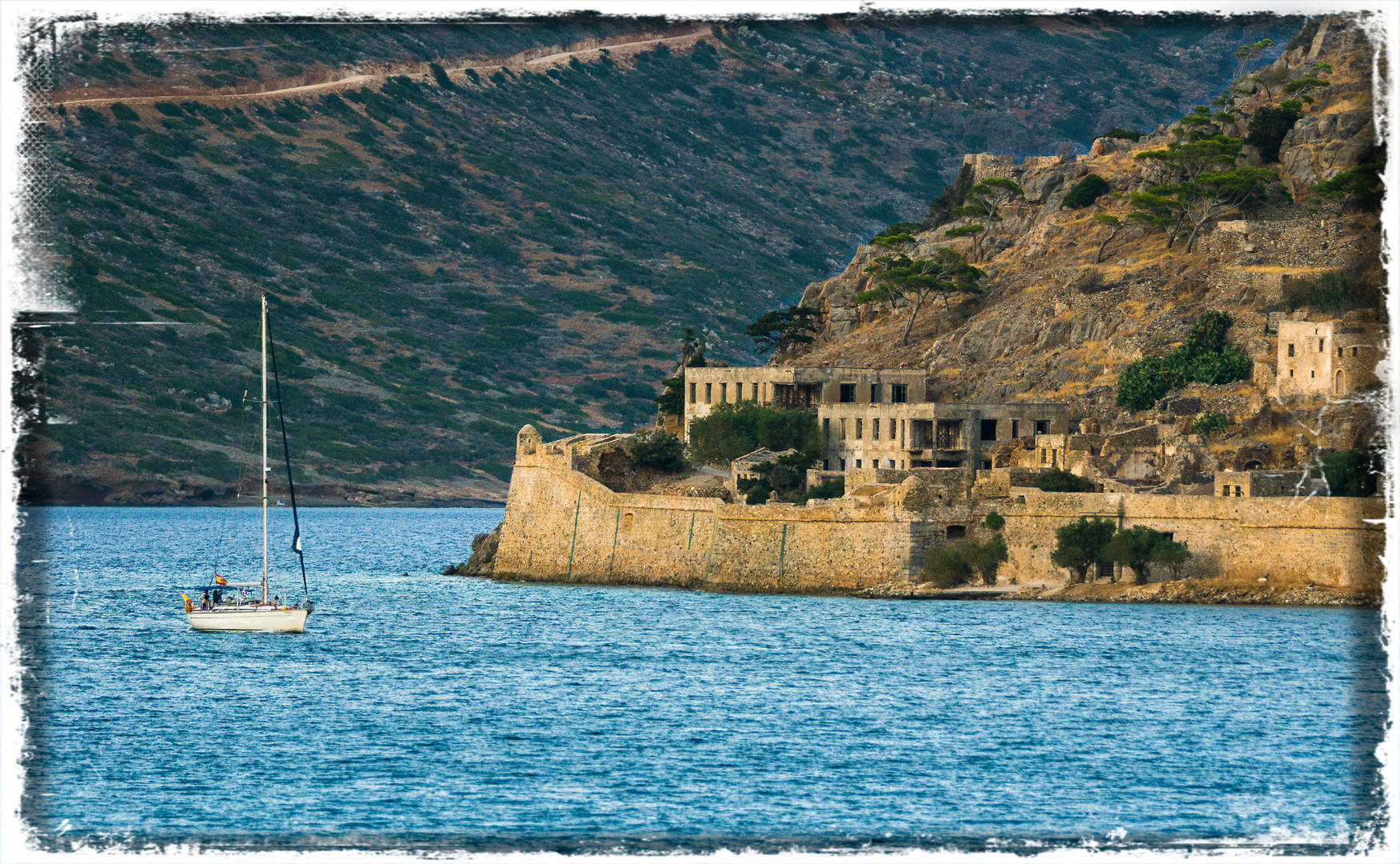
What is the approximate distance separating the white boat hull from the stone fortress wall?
14.6 meters

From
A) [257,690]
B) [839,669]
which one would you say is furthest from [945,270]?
[257,690]

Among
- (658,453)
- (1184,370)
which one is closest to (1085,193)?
(1184,370)

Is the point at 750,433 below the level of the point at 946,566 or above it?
above

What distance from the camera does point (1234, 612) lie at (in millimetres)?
60219

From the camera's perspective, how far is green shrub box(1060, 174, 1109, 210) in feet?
330

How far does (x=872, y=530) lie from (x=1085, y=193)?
132 feet

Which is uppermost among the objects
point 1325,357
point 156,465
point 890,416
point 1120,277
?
point 1120,277

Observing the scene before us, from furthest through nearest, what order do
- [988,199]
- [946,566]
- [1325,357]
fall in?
1. [988,199]
2. [1325,357]
3. [946,566]

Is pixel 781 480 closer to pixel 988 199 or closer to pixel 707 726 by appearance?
pixel 707 726

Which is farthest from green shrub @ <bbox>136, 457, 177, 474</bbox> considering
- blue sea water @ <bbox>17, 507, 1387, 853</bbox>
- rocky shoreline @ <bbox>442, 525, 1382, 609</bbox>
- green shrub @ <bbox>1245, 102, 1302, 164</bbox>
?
rocky shoreline @ <bbox>442, 525, 1382, 609</bbox>

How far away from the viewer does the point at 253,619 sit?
208ft

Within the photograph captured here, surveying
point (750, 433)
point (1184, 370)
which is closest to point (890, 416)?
point (750, 433)

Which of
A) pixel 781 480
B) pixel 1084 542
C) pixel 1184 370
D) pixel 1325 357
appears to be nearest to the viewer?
pixel 1084 542

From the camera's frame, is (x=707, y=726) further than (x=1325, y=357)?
No
